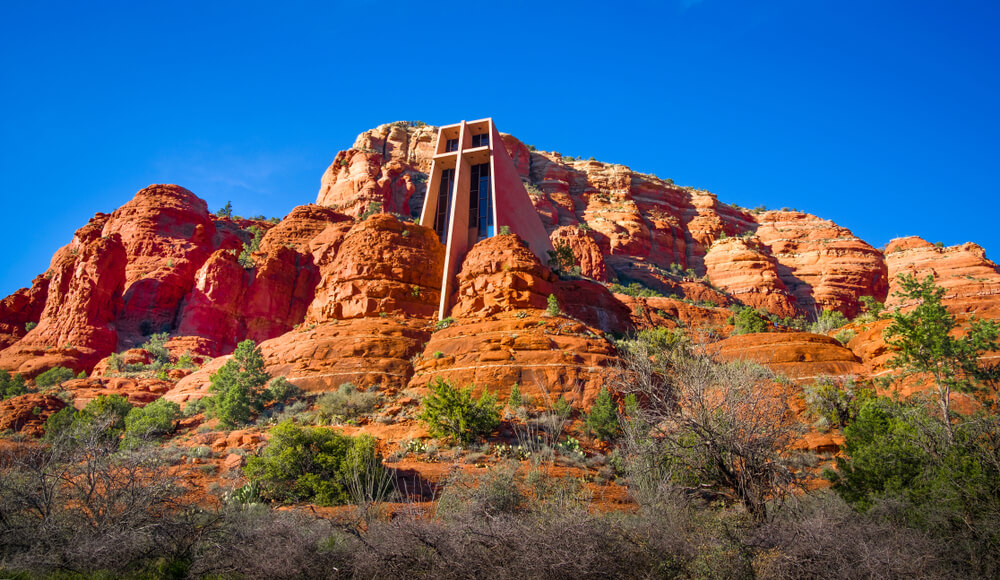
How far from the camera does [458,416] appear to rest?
18.1 metres

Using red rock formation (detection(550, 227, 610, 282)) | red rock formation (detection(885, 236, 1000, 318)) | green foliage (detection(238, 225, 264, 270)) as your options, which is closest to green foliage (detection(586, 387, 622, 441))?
red rock formation (detection(885, 236, 1000, 318))

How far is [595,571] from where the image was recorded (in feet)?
29.4

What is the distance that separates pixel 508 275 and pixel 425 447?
37.1 ft

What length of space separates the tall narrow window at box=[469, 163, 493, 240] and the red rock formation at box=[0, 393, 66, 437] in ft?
70.8

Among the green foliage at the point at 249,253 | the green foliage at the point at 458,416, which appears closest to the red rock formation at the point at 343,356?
the green foliage at the point at 458,416

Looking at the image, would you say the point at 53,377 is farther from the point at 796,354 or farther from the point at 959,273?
the point at 959,273

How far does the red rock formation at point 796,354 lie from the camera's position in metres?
23.0

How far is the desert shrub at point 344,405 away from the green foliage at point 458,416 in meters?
3.27

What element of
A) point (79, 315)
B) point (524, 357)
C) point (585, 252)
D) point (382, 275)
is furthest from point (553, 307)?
point (79, 315)

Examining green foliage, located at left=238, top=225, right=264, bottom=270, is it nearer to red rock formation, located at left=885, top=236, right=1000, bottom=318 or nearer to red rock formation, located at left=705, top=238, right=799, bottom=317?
red rock formation, located at left=705, top=238, right=799, bottom=317

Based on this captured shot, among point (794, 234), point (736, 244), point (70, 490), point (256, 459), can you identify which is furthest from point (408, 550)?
point (794, 234)

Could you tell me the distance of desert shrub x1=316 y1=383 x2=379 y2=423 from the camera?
20.8 m

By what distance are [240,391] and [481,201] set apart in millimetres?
19202

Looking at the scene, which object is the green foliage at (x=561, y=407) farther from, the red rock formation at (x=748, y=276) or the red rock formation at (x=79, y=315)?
the red rock formation at (x=748, y=276)
